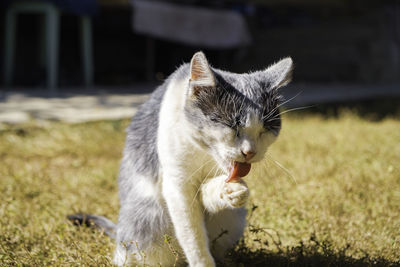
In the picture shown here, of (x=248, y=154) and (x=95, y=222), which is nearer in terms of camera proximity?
(x=248, y=154)

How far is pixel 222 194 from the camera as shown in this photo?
5.27 feet

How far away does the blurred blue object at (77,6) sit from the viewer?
214 inches

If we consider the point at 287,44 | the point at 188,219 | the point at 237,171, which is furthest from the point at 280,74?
the point at 287,44

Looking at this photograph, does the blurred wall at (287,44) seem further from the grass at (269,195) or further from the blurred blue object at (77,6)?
the grass at (269,195)

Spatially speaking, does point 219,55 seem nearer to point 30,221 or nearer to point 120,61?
point 120,61

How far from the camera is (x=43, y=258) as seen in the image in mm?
2023

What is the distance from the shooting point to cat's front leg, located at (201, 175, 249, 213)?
1565mm

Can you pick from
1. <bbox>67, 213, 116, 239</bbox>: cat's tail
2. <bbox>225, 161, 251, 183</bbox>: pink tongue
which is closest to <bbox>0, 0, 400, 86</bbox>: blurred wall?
<bbox>67, 213, 116, 239</bbox>: cat's tail

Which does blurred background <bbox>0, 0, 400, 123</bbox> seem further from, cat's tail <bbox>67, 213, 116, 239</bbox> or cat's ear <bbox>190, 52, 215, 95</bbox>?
cat's ear <bbox>190, 52, 215, 95</bbox>

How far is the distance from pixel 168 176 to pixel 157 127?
0.24 m

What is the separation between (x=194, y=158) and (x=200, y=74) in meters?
0.31

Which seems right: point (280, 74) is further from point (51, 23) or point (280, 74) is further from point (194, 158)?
point (51, 23)

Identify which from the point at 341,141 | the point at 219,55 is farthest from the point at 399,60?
the point at 341,141

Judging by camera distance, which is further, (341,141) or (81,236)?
(341,141)
